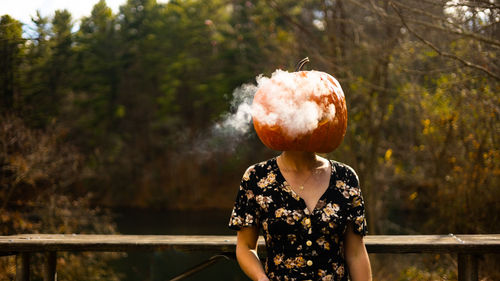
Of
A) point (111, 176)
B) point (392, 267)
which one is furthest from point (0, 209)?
point (111, 176)

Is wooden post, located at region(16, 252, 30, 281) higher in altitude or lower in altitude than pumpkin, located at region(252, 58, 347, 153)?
lower

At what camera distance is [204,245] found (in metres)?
3.04

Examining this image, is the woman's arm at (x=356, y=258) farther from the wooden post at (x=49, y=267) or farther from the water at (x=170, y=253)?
the water at (x=170, y=253)

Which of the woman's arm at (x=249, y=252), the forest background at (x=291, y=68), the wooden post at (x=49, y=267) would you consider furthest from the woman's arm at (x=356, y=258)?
the wooden post at (x=49, y=267)

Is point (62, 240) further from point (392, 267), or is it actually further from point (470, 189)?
point (392, 267)

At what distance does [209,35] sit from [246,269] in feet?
49.3

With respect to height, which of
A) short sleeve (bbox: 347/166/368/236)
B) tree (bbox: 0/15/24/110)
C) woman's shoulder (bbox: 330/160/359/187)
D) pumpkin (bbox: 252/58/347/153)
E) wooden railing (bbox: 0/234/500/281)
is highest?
tree (bbox: 0/15/24/110)

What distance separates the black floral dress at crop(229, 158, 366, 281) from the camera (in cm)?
196

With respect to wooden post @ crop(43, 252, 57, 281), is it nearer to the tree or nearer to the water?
the tree

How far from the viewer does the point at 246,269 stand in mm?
2000

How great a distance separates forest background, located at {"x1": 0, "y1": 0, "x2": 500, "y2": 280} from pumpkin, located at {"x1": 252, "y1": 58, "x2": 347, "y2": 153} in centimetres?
51

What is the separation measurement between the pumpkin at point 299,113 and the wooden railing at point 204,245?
1110 millimetres

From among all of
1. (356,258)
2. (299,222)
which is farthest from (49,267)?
(356,258)

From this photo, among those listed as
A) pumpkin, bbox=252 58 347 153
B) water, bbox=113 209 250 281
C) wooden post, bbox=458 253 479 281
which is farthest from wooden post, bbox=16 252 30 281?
water, bbox=113 209 250 281
